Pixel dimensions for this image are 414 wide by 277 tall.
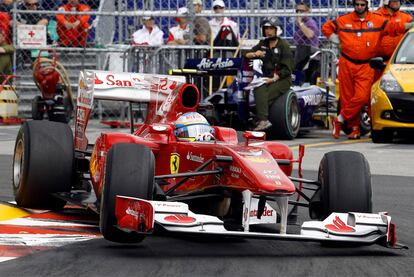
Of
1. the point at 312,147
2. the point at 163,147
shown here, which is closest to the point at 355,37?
the point at 312,147

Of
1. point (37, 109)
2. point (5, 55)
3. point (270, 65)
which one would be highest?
point (270, 65)

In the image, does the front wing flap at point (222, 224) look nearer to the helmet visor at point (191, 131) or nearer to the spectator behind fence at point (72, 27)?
the helmet visor at point (191, 131)

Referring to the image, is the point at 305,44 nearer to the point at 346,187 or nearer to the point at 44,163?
the point at 44,163

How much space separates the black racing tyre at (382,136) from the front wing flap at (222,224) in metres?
10.4

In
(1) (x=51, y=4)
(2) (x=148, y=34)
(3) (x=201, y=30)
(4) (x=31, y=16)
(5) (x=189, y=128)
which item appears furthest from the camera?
(1) (x=51, y=4)

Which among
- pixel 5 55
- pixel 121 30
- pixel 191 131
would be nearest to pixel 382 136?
pixel 121 30

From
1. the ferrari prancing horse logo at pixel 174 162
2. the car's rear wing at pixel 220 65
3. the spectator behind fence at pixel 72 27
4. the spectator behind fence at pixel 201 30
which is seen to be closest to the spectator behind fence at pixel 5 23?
the spectator behind fence at pixel 72 27

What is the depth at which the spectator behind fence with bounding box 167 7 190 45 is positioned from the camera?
21.9 meters

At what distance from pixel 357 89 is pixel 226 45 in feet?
11.8

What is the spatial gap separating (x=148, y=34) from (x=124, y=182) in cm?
1449

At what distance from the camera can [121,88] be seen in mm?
10625

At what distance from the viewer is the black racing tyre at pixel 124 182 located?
7.90 metres

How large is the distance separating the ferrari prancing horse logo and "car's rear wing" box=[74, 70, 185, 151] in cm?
136

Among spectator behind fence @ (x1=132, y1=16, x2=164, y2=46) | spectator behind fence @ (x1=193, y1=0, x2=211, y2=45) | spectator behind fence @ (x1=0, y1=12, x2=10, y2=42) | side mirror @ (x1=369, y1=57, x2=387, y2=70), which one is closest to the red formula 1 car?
side mirror @ (x1=369, y1=57, x2=387, y2=70)
